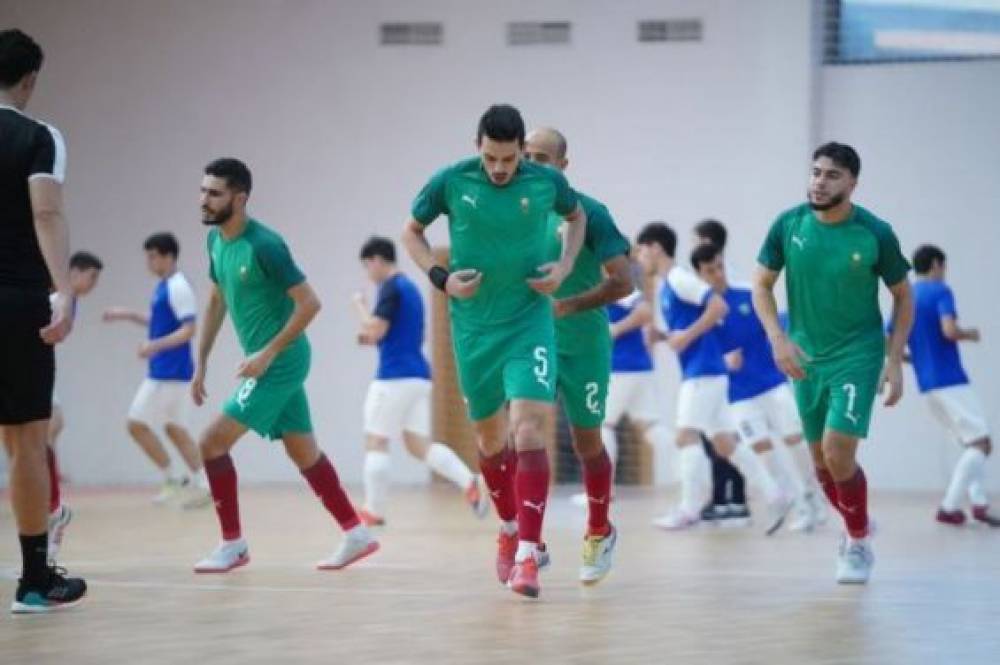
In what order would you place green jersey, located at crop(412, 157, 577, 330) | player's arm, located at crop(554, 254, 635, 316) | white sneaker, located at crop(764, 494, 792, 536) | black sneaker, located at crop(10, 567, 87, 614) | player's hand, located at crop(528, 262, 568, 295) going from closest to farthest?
black sneaker, located at crop(10, 567, 87, 614) → player's hand, located at crop(528, 262, 568, 295) → green jersey, located at crop(412, 157, 577, 330) → player's arm, located at crop(554, 254, 635, 316) → white sneaker, located at crop(764, 494, 792, 536)

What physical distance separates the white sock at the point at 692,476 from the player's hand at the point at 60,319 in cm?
634

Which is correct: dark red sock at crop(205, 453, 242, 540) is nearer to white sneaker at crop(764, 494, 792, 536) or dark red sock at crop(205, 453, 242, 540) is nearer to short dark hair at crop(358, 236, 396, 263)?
short dark hair at crop(358, 236, 396, 263)

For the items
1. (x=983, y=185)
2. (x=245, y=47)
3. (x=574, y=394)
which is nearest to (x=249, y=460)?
(x=245, y=47)

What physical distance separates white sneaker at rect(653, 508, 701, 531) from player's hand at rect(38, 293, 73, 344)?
20.5ft

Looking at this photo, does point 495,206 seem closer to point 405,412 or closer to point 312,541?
point 312,541

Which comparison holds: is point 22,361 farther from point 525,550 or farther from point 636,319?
point 636,319

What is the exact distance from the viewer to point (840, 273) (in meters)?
8.39

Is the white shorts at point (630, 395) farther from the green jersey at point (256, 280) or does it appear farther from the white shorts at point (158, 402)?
the green jersey at point (256, 280)

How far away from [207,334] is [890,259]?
3.15m

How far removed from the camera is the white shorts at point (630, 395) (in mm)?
13789

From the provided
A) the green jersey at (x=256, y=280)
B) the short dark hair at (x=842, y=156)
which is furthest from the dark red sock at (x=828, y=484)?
the green jersey at (x=256, y=280)

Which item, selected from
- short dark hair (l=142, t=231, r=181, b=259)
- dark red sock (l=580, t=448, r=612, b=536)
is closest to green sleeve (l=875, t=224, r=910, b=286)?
dark red sock (l=580, t=448, r=612, b=536)

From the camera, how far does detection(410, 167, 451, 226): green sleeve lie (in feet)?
25.6

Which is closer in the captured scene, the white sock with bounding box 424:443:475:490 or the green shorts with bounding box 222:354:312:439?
the green shorts with bounding box 222:354:312:439
